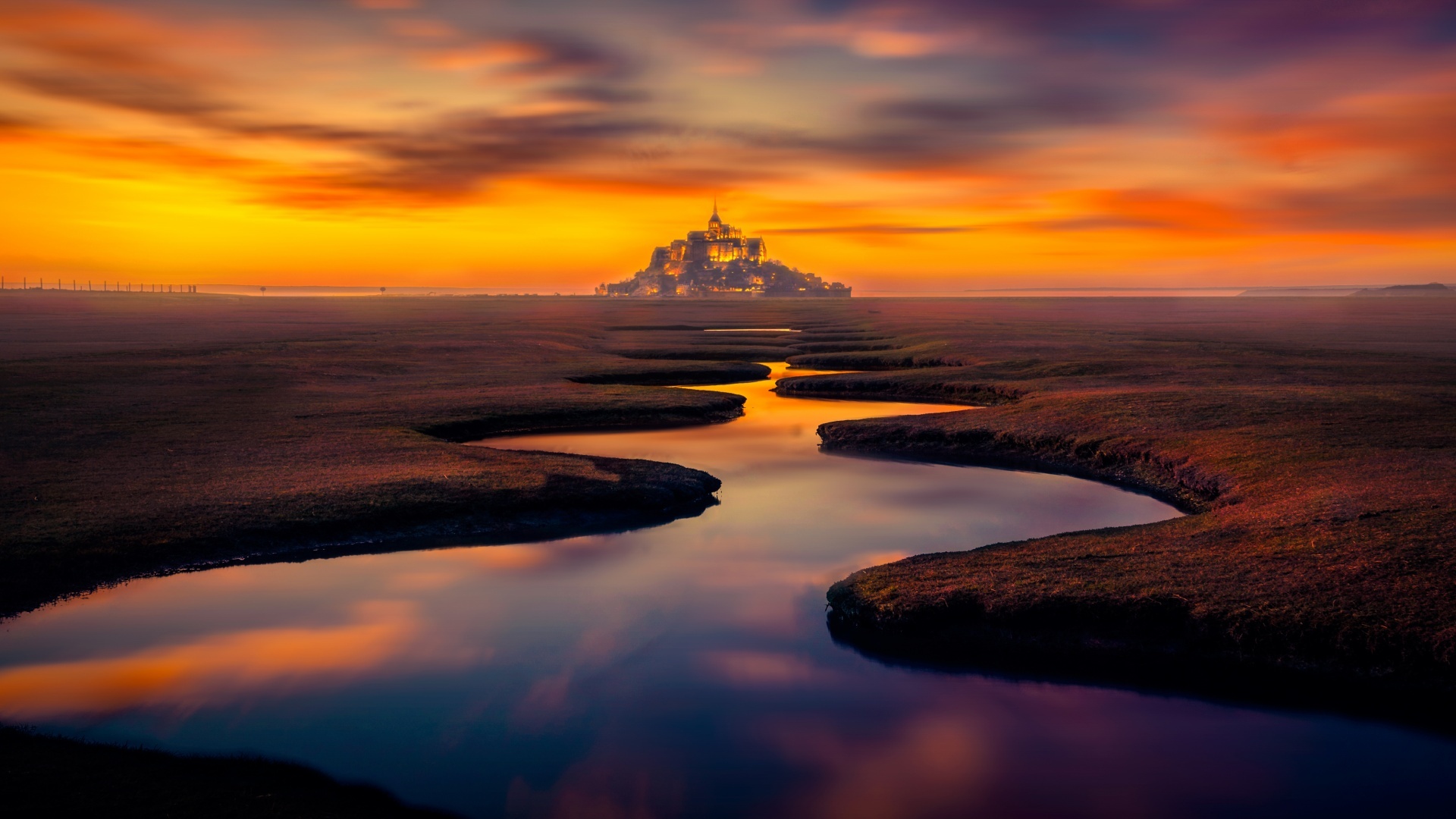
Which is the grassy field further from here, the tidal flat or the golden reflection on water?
the golden reflection on water

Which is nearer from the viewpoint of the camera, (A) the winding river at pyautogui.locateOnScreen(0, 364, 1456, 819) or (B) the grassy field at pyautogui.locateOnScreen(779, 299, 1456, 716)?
(A) the winding river at pyautogui.locateOnScreen(0, 364, 1456, 819)

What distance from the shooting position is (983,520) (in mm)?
26453

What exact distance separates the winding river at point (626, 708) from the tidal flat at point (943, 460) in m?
1.04

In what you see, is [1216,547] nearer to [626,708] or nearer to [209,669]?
[626,708]

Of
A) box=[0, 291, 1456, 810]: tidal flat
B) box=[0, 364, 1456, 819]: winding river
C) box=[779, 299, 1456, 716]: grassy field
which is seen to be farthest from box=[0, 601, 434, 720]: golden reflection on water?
box=[779, 299, 1456, 716]: grassy field

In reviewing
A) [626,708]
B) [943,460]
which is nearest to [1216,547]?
[626,708]

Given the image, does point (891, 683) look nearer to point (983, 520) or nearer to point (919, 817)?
point (919, 817)

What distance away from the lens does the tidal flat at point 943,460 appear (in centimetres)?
1611

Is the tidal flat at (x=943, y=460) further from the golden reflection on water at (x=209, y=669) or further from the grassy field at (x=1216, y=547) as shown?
the golden reflection on water at (x=209, y=669)

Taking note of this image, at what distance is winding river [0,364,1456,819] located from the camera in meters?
12.8

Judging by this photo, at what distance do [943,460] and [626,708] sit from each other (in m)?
21.9

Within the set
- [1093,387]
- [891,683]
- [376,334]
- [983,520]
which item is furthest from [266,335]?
[891,683]

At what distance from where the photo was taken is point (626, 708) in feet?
50.1

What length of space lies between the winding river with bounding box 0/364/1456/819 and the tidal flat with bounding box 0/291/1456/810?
104 cm
